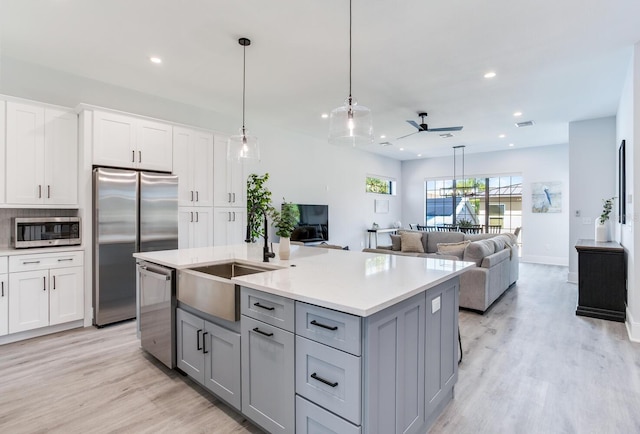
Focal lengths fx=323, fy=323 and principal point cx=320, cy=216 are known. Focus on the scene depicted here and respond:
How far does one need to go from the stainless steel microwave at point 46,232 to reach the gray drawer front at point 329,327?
11.4 ft

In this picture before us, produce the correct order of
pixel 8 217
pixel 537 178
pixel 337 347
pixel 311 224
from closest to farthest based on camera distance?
pixel 337 347 → pixel 8 217 → pixel 311 224 → pixel 537 178

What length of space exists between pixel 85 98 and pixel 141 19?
1891 mm

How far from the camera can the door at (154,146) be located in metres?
4.05

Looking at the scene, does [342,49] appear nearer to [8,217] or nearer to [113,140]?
[113,140]

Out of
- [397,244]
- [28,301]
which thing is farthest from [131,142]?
[397,244]

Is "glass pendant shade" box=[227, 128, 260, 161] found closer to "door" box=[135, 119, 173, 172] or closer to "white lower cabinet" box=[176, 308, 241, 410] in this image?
"door" box=[135, 119, 173, 172]

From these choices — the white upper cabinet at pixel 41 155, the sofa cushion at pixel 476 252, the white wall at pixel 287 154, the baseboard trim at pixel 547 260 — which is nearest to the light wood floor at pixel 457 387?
the sofa cushion at pixel 476 252

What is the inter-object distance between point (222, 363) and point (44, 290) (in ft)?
8.73

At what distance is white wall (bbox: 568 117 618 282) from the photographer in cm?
549

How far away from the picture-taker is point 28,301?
11.0 ft

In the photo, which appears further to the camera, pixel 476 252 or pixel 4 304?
pixel 476 252

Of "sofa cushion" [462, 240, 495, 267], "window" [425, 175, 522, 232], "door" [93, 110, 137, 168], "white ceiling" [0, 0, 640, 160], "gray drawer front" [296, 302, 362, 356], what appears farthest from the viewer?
"window" [425, 175, 522, 232]

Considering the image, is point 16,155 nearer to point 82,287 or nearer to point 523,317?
point 82,287

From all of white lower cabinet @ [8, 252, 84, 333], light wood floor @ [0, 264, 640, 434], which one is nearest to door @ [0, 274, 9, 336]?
white lower cabinet @ [8, 252, 84, 333]
